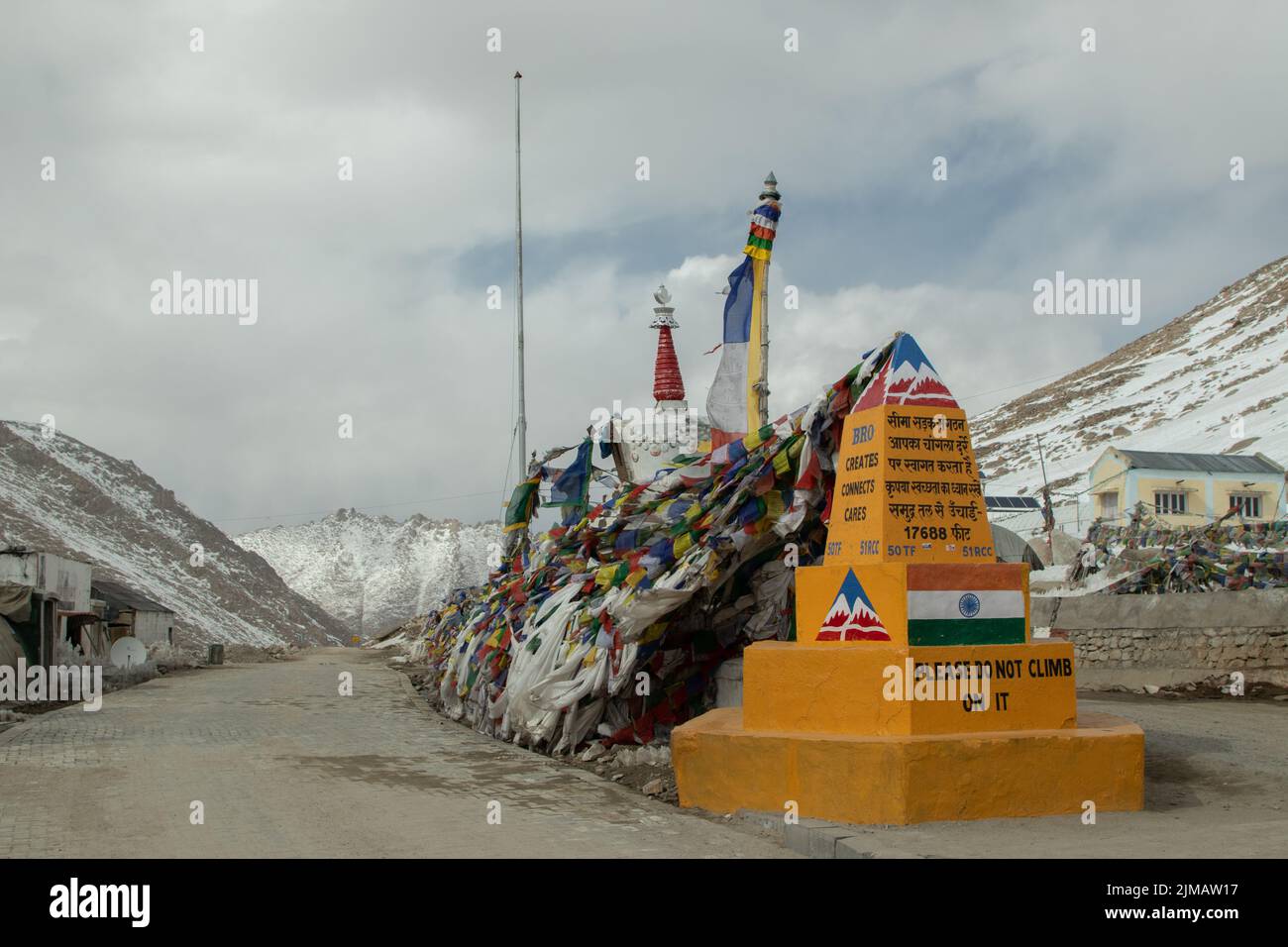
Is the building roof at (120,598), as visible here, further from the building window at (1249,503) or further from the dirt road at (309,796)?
the building window at (1249,503)

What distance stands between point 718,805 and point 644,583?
3.80m

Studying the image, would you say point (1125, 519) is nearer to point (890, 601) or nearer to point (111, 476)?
point (890, 601)

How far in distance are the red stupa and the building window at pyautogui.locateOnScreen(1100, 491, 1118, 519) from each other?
950 inches

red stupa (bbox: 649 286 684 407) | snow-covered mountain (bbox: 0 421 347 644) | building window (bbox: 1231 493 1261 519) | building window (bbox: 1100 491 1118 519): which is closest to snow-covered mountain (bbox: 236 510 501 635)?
snow-covered mountain (bbox: 0 421 347 644)

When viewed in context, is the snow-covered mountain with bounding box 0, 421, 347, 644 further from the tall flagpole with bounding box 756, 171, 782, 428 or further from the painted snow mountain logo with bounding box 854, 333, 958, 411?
the painted snow mountain logo with bounding box 854, 333, 958, 411

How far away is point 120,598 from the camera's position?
3678 cm

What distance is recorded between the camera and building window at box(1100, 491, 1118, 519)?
42.3 m

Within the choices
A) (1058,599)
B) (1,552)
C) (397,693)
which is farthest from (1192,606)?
(1,552)

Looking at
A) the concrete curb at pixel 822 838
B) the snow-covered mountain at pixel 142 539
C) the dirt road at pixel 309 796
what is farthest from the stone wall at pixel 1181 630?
the snow-covered mountain at pixel 142 539

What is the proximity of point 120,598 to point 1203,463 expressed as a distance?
36981 mm

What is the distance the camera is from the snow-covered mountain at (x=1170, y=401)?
5906cm

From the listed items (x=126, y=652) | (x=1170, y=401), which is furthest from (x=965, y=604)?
(x=1170, y=401)

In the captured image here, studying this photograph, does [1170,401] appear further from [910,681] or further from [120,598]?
[910,681]

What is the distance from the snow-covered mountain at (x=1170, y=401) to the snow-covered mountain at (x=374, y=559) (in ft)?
187
